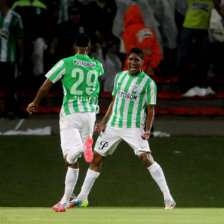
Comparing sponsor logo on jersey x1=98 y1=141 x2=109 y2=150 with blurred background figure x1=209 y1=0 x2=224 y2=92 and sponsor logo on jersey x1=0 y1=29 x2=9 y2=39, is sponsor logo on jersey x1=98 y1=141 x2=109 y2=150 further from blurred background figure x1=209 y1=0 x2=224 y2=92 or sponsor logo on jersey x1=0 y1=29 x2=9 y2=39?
blurred background figure x1=209 y1=0 x2=224 y2=92

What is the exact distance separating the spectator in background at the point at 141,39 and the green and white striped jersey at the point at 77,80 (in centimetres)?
473

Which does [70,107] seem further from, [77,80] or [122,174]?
[122,174]

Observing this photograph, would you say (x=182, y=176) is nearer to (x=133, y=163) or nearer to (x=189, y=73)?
(x=133, y=163)

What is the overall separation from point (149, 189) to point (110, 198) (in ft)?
2.49

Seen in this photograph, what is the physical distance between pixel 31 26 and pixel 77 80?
23.9 feet

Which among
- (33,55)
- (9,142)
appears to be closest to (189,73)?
(33,55)

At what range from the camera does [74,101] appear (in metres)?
10.5

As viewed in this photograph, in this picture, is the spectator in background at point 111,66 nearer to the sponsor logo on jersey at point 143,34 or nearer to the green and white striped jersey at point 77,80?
the sponsor logo on jersey at point 143,34

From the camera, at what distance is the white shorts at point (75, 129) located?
10.4m

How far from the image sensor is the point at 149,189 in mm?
13570

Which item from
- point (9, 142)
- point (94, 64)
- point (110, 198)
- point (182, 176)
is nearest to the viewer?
point (94, 64)
